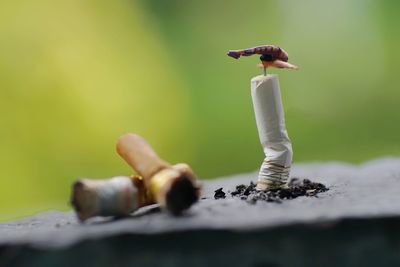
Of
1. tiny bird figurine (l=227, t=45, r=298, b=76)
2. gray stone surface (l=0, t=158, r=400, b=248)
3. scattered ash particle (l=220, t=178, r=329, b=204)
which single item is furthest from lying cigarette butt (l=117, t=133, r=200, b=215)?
tiny bird figurine (l=227, t=45, r=298, b=76)

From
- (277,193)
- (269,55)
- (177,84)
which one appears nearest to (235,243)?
(277,193)

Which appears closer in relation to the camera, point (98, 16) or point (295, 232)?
point (295, 232)

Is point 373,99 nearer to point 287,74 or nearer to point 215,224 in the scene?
point 287,74

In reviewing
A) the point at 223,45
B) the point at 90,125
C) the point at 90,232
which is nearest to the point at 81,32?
the point at 90,125

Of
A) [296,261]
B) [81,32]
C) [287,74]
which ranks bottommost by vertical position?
[296,261]

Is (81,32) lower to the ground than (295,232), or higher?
higher

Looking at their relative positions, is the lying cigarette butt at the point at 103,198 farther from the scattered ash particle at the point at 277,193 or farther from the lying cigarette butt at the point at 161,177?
the scattered ash particle at the point at 277,193

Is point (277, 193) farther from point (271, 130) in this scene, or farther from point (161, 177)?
point (161, 177)
